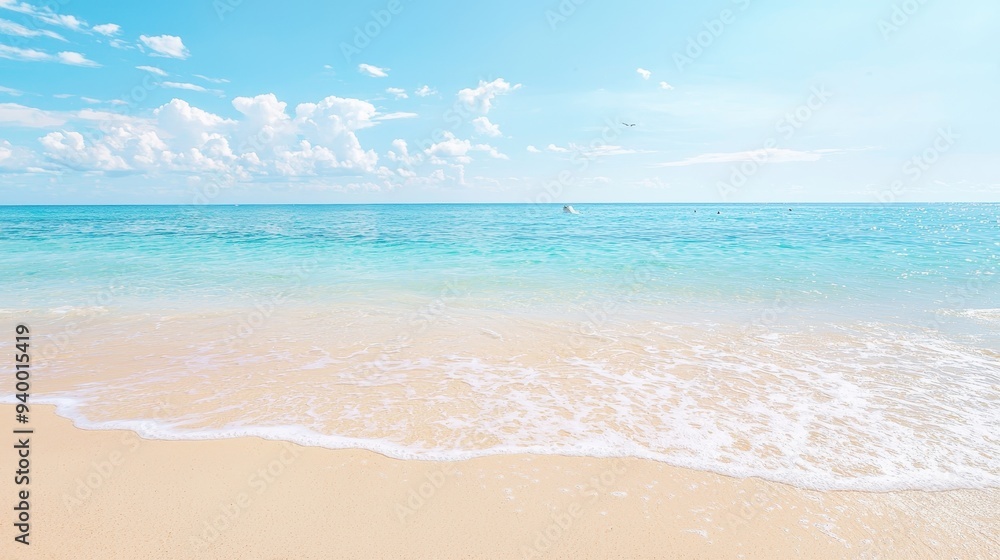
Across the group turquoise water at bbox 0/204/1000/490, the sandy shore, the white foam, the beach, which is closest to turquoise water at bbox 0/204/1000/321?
turquoise water at bbox 0/204/1000/490

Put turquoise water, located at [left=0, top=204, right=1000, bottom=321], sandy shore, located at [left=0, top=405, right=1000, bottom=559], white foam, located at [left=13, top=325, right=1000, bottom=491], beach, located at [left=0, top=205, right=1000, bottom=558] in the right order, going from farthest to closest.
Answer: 1. turquoise water, located at [left=0, top=204, right=1000, bottom=321]
2. white foam, located at [left=13, top=325, right=1000, bottom=491]
3. beach, located at [left=0, top=205, right=1000, bottom=558]
4. sandy shore, located at [left=0, top=405, right=1000, bottom=559]

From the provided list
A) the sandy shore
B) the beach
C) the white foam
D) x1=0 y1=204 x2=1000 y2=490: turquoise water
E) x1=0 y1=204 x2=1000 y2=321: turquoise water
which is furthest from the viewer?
x1=0 y1=204 x2=1000 y2=321: turquoise water

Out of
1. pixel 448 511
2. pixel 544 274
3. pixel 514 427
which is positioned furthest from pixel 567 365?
pixel 544 274

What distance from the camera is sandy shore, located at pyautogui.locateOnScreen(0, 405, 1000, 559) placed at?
3.09 metres

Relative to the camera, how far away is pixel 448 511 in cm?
341

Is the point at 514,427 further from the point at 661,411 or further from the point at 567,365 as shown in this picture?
the point at 567,365

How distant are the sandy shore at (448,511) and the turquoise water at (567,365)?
0.29 m

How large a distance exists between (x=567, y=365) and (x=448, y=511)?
3.43 m

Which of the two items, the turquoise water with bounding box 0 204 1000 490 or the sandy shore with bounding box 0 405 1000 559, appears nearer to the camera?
the sandy shore with bounding box 0 405 1000 559

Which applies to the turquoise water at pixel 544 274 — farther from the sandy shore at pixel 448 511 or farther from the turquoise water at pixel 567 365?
the sandy shore at pixel 448 511

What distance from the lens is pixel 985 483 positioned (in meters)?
3.76

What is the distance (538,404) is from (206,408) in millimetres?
3726

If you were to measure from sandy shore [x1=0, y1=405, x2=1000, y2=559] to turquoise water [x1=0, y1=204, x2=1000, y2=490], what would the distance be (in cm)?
29

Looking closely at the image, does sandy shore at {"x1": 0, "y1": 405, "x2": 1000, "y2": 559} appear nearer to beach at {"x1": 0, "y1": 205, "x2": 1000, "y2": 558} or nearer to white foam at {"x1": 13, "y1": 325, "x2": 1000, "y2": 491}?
beach at {"x1": 0, "y1": 205, "x2": 1000, "y2": 558}
